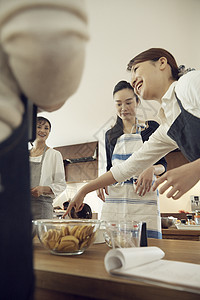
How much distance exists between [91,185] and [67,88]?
0.94 m

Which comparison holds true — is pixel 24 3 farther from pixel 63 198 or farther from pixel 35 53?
pixel 63 198

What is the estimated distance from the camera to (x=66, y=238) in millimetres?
652

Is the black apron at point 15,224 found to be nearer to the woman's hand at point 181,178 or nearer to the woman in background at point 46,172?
the woman's hand at point 181,178

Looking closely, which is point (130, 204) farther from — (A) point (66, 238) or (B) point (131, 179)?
(A) point (66, 238)

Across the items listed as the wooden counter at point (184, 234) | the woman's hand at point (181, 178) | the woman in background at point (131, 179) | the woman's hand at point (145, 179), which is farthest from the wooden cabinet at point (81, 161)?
the woman's hand at point (181, 178)

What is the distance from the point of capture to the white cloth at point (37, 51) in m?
0.28

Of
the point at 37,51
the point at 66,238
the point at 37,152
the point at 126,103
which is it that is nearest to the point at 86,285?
the point at 66,238

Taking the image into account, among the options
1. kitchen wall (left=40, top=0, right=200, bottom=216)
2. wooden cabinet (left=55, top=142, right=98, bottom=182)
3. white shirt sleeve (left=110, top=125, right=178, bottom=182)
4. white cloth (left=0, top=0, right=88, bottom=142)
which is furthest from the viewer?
wooden cabinet (left=55, top=142, right=98, bottom=182)

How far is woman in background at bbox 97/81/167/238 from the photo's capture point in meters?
1.52

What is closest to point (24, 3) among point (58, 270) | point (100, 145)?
point (58, 270)

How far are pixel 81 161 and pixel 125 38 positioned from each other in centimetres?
369

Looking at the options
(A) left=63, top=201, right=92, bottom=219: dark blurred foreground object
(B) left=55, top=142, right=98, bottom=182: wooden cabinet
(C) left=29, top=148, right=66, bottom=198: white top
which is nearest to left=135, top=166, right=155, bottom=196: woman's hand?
(A) left=63, top=201, right=92, bottom=219: dark blurred foreground object

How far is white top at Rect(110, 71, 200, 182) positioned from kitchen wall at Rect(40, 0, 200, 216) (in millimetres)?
434

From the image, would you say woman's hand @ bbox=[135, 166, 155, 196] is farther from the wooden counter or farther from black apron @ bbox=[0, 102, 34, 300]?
the wooden counter
